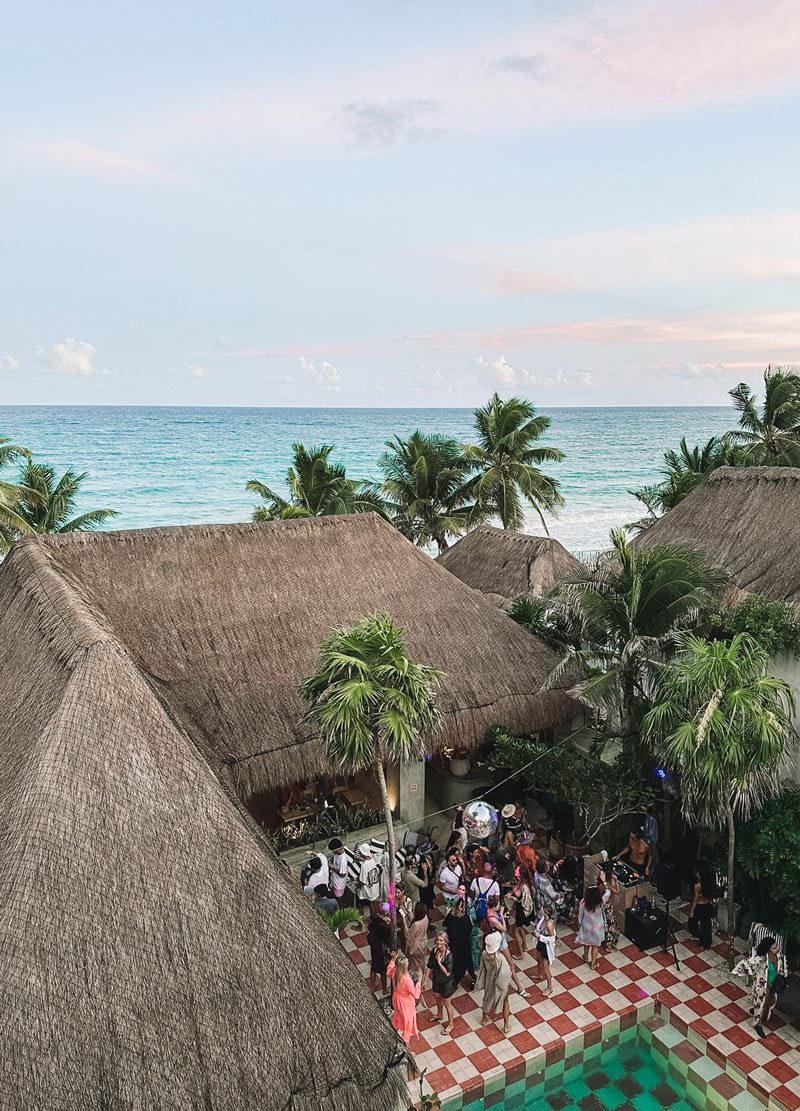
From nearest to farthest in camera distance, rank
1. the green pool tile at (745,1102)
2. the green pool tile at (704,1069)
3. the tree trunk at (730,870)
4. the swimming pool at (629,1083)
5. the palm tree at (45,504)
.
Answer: the green pool tile at (745,1102) < the swimming pool at (629,1083) < the green pool tile at (704,1069) < the tree trunk at (730,870) < the palm tree at (45,504)

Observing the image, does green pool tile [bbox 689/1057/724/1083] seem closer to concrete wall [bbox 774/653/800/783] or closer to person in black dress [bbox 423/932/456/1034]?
person in black dress [bbox 423/932/456/1034]

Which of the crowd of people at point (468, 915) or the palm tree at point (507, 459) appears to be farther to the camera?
the palm tree at point (507, 459)

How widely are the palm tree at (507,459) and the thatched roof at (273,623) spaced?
1121cm

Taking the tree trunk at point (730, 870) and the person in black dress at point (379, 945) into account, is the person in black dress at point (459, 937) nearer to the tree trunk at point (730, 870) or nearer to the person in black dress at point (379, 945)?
the person in black dress at point (379, 945)

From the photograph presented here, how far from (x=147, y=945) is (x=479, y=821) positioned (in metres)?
5.77

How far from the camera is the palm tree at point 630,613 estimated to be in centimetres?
967

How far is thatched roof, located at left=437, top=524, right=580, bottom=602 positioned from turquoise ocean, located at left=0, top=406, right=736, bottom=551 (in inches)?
1410

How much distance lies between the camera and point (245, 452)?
89.3 meters

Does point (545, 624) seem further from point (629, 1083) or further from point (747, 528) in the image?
point (629, 1083)

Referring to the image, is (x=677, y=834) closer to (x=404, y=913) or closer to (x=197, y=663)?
(x=404, y=913)

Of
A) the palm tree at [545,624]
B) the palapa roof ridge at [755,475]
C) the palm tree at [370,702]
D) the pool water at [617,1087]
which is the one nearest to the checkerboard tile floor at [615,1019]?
the pool water at [617,1087]

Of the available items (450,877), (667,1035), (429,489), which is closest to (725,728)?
(667,1035)

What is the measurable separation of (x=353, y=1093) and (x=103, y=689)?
3.68 m

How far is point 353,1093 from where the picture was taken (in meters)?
5.44
